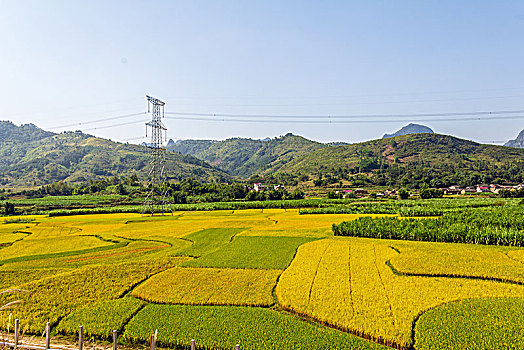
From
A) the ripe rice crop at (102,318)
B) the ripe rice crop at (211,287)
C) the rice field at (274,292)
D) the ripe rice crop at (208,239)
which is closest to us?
the rice field at (274,292)

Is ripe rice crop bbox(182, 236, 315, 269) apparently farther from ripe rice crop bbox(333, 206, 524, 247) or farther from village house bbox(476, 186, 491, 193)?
village house bbox(476, 186, 491, 193)

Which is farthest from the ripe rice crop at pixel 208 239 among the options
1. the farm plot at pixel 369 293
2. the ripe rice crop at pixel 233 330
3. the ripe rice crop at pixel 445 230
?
the ripe rice crop at pixel 233 330

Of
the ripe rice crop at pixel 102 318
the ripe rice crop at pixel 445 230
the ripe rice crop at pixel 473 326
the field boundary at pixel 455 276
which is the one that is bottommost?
the ripe rice crop at pixel 102 318

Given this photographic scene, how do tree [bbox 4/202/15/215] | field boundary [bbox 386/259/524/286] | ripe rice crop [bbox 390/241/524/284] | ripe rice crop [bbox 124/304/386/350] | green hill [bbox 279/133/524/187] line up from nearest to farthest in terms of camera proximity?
1. ripe rice crop [bbox 124/304/386/350]
2. field boundary [bbox 386/259/524/286]
3. ripe rice crop [bbox 390/241/524/284]
4. tree [bbox 4/202/15/215]
5. green hill [bbox 279/133/524/187]

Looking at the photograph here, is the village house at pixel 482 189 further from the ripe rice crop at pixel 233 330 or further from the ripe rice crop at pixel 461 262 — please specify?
the ripe rice crop at pixel 233 330

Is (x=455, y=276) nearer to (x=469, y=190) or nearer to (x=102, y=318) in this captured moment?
(x=102, y=318)

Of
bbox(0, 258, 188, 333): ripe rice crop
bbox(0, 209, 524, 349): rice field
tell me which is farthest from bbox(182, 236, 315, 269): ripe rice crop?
bbox(0, 258, 188, 333): ripe rice crop

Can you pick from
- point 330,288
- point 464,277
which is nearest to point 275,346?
point 330,288
